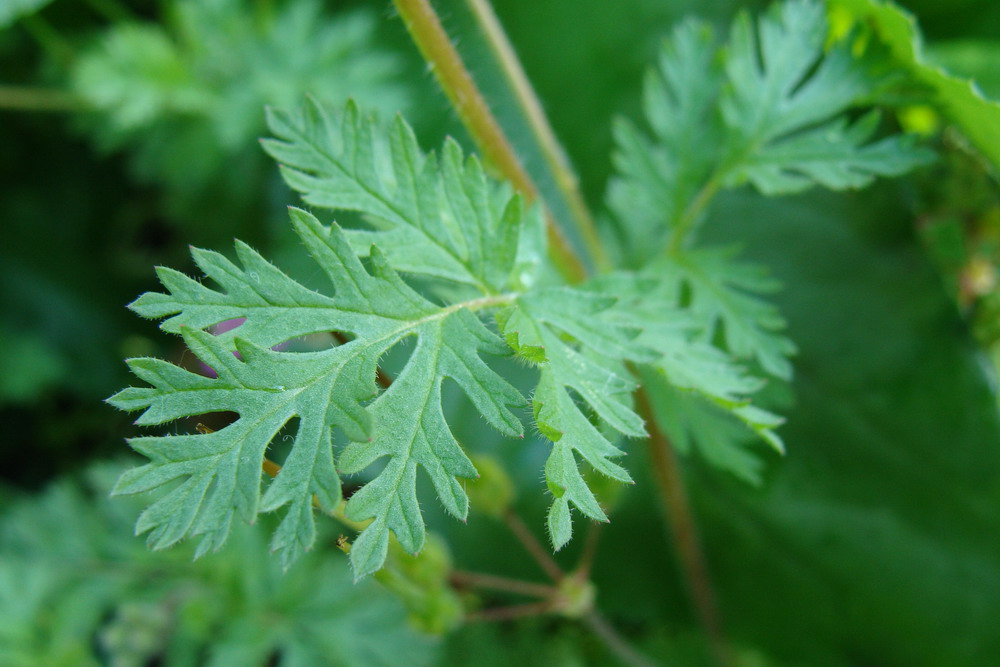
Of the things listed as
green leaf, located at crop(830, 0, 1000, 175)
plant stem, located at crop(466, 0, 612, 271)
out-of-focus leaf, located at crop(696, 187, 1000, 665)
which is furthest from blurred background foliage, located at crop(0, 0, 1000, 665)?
plant stem, located at crop(466, 0, 612, 271)

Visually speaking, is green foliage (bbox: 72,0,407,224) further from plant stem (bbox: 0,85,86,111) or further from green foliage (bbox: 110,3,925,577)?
green foliage (bbox: 110,3,925,577)

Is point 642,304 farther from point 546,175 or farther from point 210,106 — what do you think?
point 210,106

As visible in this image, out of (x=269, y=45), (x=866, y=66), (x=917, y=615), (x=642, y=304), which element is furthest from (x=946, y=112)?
(x=269, y=45)

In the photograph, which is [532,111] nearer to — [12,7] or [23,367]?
[12,7]

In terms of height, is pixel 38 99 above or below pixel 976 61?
above

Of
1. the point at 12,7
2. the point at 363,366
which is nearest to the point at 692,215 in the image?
the point at 363,366

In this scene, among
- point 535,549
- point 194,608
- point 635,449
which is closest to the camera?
point 535,549
